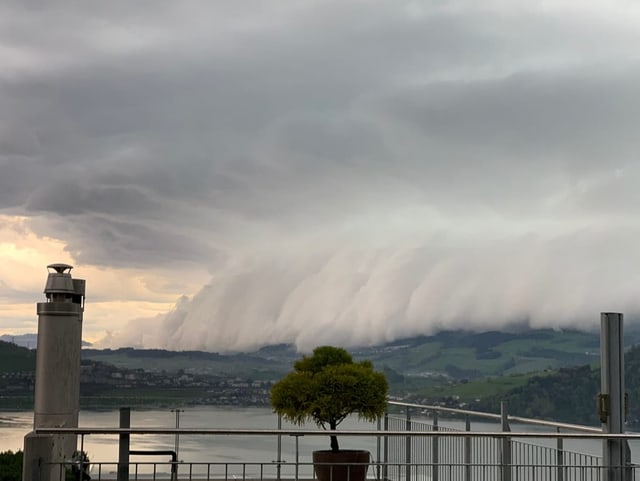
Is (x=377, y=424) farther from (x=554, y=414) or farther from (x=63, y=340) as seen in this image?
(x=554, y=414)

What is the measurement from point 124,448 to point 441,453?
417 cm

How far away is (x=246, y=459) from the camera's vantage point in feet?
37.0

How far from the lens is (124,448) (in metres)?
9.12

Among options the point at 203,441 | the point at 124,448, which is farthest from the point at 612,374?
the point at 203,441

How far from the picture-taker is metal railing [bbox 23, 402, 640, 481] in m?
7.31

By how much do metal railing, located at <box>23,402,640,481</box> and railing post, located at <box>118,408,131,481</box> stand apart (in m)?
0.05

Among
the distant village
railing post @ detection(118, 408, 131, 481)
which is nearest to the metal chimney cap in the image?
railing post @ detection(118, 408, 131, 481)

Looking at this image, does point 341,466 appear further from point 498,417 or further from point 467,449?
point 498,417

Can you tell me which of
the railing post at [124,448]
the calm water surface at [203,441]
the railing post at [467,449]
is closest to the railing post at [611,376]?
the calm water surface at [203,441]

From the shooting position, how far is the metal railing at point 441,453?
7.31m

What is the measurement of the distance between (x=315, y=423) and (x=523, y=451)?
11.0 feet

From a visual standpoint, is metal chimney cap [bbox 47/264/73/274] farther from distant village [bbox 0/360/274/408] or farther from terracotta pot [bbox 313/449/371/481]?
distant village [bbox 0/360/274/408]

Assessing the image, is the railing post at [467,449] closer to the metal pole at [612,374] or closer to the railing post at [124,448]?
the metal pole at [612,374]

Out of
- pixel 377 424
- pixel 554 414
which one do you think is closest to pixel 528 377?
pixel 554 414
